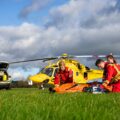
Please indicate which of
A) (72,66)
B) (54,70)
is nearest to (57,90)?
(72,66)

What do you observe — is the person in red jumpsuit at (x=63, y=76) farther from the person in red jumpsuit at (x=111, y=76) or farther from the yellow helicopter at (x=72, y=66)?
the yellow helicopter at (x=72, y=66)

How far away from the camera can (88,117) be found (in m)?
4.37

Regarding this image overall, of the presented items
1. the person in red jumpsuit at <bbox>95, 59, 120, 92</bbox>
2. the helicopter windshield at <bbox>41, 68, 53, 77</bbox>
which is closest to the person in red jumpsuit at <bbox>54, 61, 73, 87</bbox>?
the person in red jumpsuit at <bbox>95, 59, 120, 92</bbox>

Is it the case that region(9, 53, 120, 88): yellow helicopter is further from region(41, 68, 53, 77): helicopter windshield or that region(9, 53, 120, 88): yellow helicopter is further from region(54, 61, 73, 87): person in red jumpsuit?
region(54, 61, 73, 87): person in red jumpsuit

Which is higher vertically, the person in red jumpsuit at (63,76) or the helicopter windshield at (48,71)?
the helicopter windshield at (48,71)

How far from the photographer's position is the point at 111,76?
14242 mm

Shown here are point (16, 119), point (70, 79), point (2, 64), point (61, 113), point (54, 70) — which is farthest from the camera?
point (2, 64)

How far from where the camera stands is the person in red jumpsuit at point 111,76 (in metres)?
13.9

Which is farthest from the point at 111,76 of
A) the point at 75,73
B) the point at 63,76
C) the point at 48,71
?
the point at 48,71

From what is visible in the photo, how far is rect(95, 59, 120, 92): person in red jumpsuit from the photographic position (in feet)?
45.7

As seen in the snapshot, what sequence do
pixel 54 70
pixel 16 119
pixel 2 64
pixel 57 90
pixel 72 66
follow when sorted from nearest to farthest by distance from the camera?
pixel 16 119 → pixel 57 90 → pixel 72 66 → pixel 54 70 → pixel 2 64

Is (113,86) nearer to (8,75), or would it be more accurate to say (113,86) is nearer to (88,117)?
(88,117)

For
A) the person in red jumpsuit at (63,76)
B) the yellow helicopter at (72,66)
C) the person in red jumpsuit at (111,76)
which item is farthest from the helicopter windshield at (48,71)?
the person in red jumpsuit at (111,76)

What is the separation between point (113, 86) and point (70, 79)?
13.6 ft
